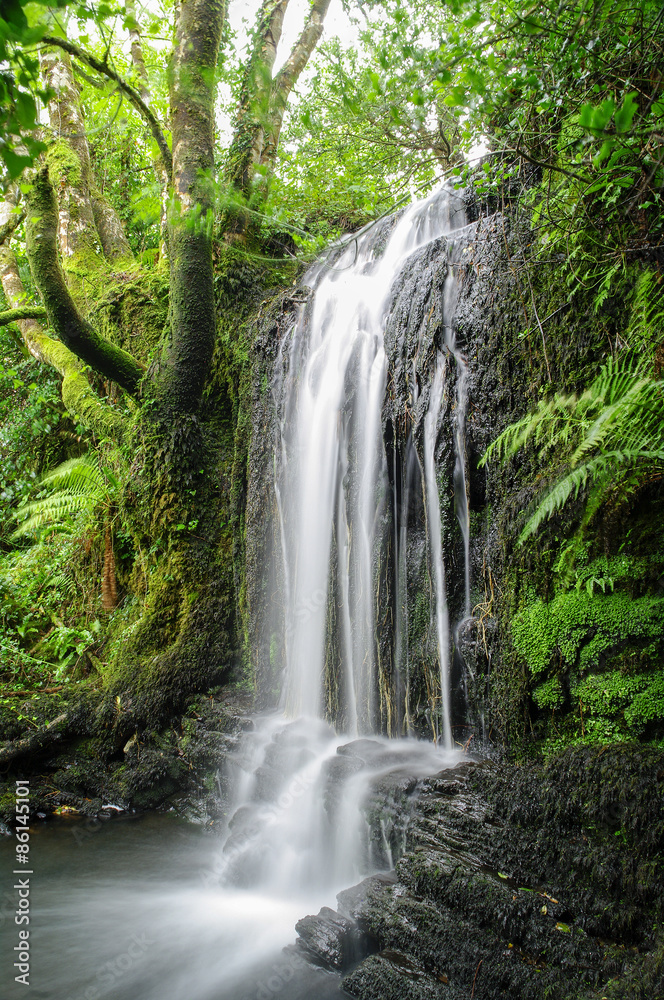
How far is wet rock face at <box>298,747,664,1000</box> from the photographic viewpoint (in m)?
2.12

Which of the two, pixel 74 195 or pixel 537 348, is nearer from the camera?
pixel 537 348

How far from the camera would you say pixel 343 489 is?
4621 mm

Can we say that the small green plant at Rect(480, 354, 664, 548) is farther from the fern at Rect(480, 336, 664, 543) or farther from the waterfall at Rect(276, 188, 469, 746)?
the waterfall at Rect(276, 188, 469, 746)

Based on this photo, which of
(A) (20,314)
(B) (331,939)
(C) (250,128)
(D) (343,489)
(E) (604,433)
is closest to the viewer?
(E) (604,433)

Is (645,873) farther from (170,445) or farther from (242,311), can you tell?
(242,311)

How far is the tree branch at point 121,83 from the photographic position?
3971 millimetres

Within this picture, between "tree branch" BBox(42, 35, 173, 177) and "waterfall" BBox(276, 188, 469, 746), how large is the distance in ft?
7.86

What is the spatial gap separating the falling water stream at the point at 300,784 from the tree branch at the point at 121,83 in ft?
8.09

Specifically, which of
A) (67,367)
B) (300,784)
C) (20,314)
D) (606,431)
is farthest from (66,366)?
(606,431)

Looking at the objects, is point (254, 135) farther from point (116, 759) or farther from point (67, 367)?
point (116, 759)

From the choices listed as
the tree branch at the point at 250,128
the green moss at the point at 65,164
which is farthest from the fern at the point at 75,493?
the green moss at the point at 65,164

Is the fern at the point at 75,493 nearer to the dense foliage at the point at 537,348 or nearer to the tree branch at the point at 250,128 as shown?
the dense foliage at the point at 537,348

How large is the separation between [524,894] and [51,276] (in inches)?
233

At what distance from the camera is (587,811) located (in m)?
2.42
